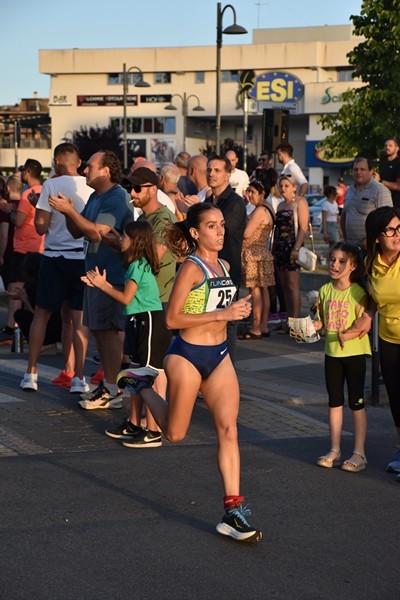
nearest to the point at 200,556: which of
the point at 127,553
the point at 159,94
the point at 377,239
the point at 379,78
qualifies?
the point at 127,553

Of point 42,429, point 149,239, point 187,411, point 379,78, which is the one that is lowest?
point 42,429

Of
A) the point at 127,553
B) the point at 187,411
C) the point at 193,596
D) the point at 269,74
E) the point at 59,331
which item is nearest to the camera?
the point at 193,596

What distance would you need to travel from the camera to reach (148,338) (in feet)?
26.2

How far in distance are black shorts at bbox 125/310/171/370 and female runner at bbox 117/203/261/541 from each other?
6.38 feet

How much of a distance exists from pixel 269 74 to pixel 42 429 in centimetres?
8593

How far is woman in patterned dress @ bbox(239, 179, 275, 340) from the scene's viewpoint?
44.0ft

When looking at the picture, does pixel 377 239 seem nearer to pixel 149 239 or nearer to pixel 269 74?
pixel 149 239

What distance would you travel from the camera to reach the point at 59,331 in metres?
11.9

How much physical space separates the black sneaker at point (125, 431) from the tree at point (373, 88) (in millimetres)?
23051

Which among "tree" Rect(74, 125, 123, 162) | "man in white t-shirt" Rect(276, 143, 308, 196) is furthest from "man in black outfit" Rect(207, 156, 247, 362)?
"tree" Rect(74, 125, 123, 162)

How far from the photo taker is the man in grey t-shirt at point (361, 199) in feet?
38.8

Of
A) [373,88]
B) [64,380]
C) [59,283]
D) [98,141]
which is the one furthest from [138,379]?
[98,141]

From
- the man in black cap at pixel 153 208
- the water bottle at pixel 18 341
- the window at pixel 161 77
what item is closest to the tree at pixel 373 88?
the water bottle at pixel 18 341

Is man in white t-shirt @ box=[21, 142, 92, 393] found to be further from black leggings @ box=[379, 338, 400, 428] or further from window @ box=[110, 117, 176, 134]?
window @ box=[110, 117, 176, 134]
